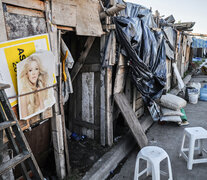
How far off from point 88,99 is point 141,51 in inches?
77.7

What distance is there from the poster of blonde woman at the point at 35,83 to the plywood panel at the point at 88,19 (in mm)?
1136

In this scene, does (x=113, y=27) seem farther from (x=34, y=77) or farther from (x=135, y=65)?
(x=34, y=77)

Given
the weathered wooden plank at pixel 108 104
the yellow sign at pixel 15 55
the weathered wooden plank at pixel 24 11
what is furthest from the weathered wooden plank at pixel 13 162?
the weathered wooden plank at pixel 108 104

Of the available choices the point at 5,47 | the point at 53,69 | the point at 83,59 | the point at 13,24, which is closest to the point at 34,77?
the point at 53,69

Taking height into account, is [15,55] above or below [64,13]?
below

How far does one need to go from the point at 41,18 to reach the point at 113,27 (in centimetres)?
179

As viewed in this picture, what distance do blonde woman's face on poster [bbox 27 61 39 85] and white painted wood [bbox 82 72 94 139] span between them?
85.3 inches

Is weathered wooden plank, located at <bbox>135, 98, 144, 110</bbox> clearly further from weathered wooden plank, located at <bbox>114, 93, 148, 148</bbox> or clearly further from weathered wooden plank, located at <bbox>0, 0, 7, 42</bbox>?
weathered wooden plank, located at <bbox>0, 0, 7, 42</bbox>

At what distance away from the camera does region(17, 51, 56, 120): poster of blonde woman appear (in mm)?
2322

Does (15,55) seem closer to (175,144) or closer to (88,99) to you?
(88,99)

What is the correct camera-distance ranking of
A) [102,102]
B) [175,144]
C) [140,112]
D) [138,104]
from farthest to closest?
[140,112], [138,104], [175,144], [102,102]

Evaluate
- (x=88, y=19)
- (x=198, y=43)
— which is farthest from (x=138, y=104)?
(x=198, y=43)

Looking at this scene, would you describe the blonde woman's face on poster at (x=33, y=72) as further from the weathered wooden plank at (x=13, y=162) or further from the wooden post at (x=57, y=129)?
the weathered wooden plank at (x=13, y=162)

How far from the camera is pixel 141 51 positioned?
4.71 metres
